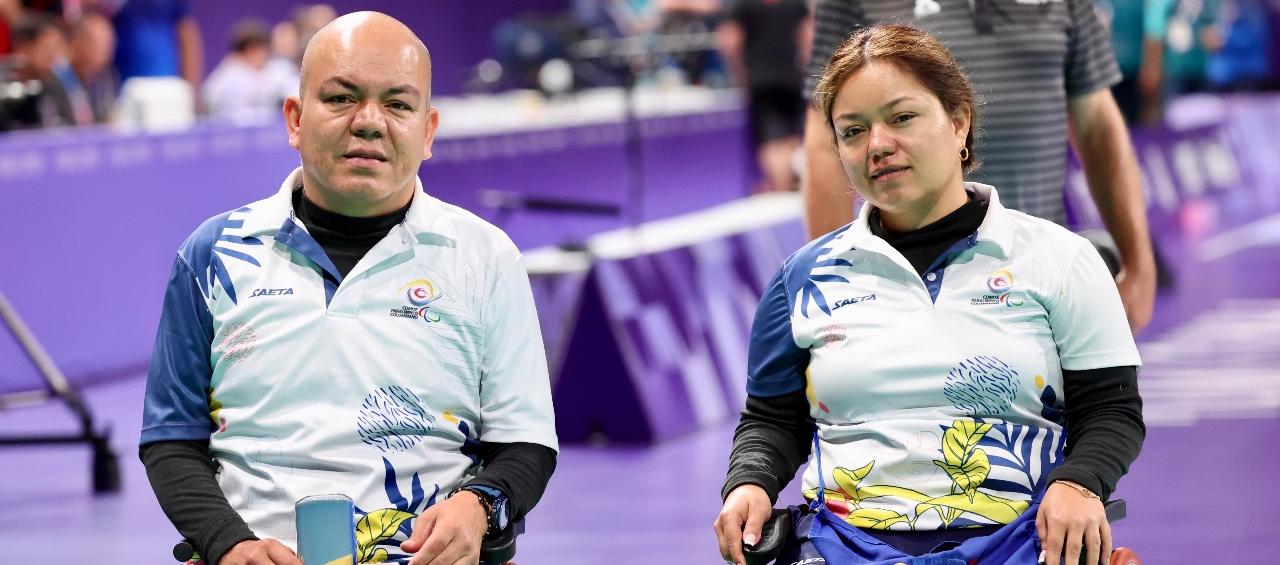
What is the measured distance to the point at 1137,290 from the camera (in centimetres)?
344

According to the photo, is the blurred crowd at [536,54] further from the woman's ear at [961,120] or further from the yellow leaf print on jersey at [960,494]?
the yellow leaf print on jersey at [960,494]

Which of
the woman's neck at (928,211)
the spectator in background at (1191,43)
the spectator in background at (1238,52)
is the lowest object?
the spectator in background at (1238,52)

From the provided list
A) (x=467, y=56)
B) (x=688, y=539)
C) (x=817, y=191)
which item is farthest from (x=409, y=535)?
(x=467, y=56)

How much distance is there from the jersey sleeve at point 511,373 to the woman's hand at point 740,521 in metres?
0.31

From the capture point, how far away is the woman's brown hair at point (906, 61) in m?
2.50

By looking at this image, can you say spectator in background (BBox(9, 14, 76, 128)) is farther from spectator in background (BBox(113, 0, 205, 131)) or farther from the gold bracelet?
the gold bracelet

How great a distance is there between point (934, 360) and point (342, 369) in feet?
2.76

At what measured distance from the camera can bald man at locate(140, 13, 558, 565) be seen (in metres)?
2.49

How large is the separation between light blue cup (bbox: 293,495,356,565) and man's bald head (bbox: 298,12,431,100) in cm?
67

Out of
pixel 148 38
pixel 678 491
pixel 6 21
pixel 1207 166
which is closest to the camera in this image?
pixel 678 491

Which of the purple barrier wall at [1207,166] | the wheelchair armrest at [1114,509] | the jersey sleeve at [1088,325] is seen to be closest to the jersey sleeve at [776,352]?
the jersey sleeve at [1088,325]

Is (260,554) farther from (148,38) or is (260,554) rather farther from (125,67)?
(125,67)

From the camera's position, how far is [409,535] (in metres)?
2.52

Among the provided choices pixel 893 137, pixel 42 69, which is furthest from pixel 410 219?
pixel 42 69
